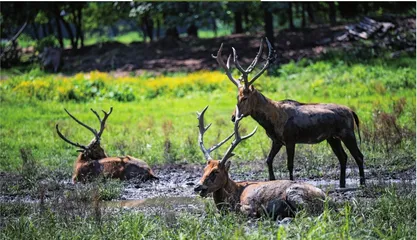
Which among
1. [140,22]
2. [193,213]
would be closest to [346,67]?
[193,213]

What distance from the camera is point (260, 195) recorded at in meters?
9.93

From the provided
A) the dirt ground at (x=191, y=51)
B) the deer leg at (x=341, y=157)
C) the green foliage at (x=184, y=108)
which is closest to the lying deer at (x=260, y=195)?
the deer leg at (x=341, y=157)

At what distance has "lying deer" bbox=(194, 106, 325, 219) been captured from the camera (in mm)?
9766

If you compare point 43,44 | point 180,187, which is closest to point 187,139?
point 180,187

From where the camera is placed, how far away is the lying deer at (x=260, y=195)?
9766 millimetres

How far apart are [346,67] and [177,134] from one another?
9.34m

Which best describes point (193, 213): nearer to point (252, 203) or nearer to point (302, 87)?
point (252, 203)

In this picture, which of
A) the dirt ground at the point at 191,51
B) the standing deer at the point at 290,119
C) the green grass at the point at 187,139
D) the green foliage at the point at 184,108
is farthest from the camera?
the dirt ground at the point at 191,51

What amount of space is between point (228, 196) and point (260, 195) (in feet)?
1.31

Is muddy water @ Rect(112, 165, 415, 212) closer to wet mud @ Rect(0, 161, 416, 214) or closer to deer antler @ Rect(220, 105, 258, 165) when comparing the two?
wet mud @ Rect(0, 161, 416, 214)

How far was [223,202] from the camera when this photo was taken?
10.0m

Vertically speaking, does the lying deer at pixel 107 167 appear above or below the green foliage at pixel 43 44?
above

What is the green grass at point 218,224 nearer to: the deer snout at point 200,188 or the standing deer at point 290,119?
the deer snout at point 200,188

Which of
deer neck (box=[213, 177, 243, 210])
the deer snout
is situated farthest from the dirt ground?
the deer snout
